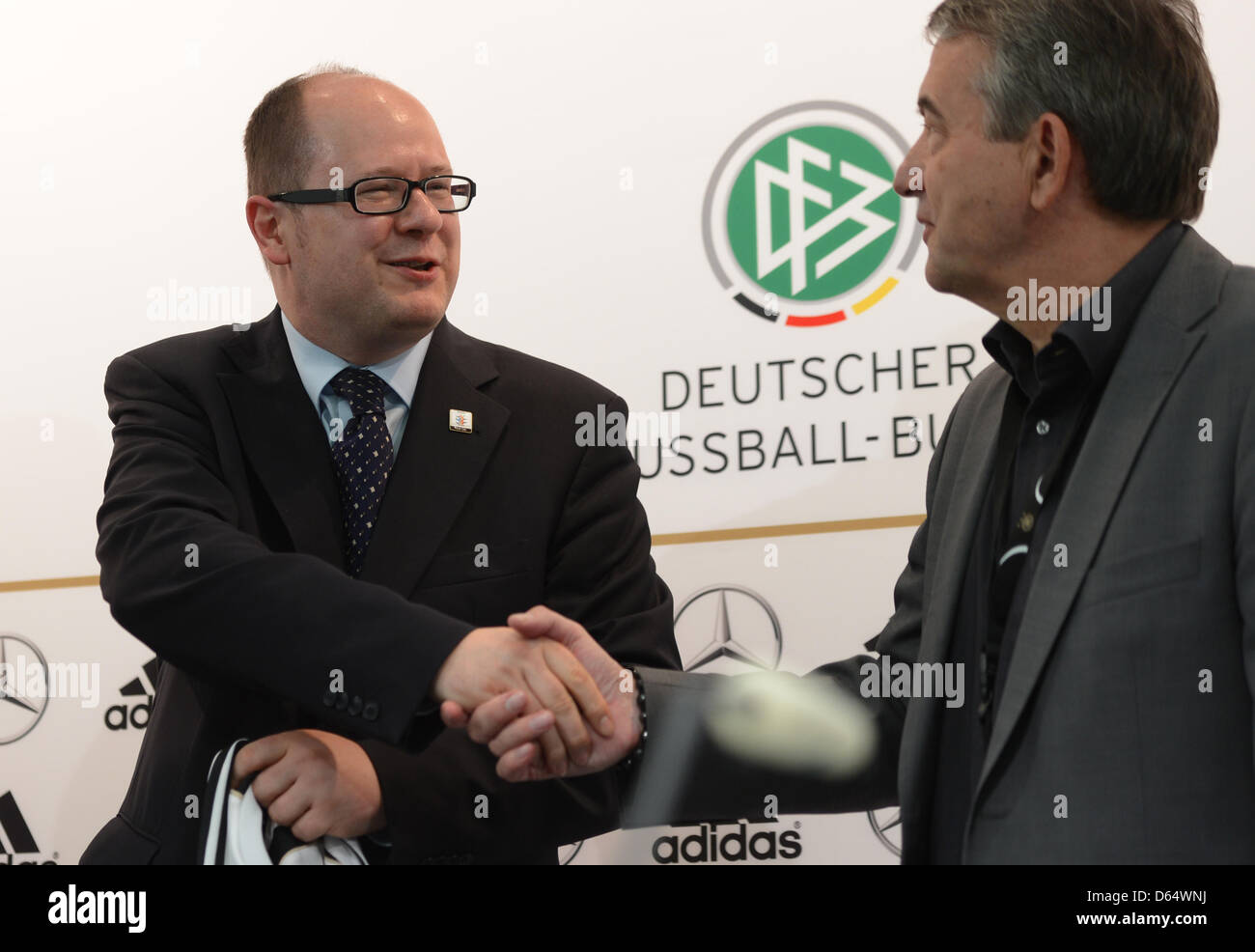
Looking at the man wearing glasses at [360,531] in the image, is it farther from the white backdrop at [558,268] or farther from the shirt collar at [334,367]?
the white backdrop at [558,268]

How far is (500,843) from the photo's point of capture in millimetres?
2420

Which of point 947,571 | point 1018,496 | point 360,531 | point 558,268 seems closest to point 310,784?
point 360,531

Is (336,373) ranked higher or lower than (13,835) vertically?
higher

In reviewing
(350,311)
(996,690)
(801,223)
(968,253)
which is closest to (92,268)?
(350,311)

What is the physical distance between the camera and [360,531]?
255 cm


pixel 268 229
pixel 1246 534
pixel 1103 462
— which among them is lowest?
pixel 1246 534

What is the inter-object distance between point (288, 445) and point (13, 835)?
186cm

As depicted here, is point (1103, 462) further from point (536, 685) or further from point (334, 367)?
point (334, 367)

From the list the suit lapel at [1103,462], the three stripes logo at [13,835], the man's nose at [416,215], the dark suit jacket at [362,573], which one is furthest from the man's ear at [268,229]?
the three stripes logo at [13,835]

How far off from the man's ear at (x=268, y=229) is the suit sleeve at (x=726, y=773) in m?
1.18

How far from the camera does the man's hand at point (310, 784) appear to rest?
2.18 meters
